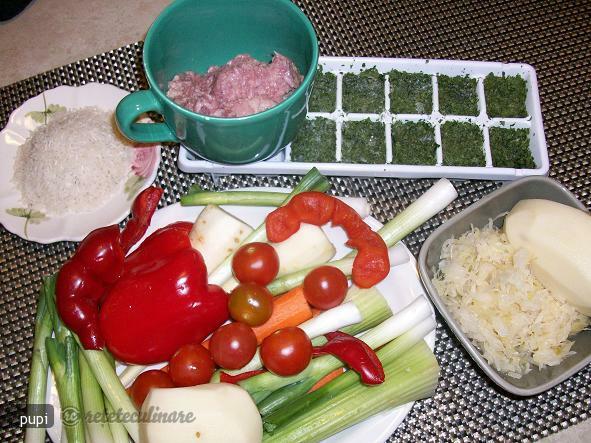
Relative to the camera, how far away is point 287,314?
1.44m

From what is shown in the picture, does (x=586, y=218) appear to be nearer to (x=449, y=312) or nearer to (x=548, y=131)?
(x=449, y=312)

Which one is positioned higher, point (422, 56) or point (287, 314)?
point (422, 56)

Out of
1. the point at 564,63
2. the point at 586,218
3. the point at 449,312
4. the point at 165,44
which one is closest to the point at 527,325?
the point at 449,312

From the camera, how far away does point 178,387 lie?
4.31 feet

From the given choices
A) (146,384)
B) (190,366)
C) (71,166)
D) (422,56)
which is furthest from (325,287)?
(422,56)

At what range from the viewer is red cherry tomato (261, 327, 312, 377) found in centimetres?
130

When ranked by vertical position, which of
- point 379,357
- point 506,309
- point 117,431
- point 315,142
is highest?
point 315,142

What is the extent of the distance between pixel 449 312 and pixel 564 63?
97 cm

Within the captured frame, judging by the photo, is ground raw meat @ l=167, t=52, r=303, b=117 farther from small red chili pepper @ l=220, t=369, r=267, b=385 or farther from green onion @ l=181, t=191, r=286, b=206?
small red chili pepper @ l=220, t=369, r=267, b=385

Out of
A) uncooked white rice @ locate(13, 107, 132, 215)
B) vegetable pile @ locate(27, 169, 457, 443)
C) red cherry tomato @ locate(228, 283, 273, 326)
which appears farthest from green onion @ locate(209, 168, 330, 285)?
uncooked white rice @ locate(13, 107, 132, 215)

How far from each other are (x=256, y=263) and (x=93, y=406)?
0.49 metres

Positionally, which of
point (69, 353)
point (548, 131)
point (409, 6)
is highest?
point (409, 6)

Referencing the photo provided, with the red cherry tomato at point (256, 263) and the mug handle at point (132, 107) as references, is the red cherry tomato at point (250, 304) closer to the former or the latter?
the red cherry tomato at point (256, 263)

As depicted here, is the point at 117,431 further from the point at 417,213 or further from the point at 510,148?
the point at 510,148
